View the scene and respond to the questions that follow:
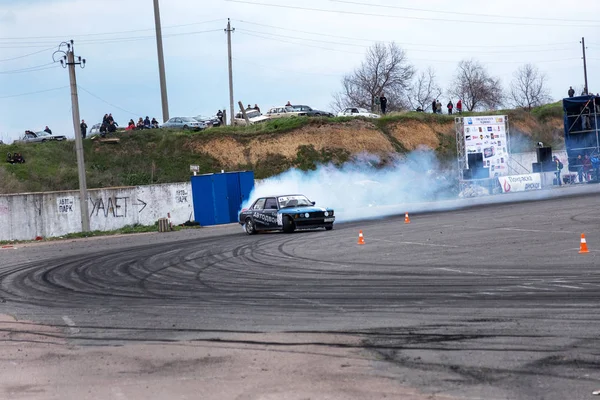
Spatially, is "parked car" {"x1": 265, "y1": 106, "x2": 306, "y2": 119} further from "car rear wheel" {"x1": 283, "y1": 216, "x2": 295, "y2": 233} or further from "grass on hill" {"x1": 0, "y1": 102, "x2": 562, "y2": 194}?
"car rear wheel" {"x1": 283, "y1": 216, "x2": 295, "y2": 233}

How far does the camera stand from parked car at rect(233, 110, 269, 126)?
67650mm

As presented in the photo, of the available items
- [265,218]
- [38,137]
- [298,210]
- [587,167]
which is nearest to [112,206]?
[265,218]

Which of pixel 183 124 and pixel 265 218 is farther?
pixel 183 124

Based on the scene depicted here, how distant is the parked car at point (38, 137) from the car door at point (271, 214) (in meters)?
34.9

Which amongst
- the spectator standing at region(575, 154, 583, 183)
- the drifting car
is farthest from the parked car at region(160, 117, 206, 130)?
the drifting car

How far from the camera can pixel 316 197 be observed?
45.6 m

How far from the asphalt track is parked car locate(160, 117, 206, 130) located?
38.4 metres

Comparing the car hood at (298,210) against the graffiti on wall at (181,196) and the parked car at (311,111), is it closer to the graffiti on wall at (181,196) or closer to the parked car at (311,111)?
the graffiti on wall at (181,196)

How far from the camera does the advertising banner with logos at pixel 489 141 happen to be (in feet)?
161

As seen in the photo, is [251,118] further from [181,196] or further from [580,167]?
[580,167]

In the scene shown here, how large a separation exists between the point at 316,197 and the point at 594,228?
2405 cm

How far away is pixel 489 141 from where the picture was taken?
163 feet

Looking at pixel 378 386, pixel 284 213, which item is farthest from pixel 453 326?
pixel 284 213

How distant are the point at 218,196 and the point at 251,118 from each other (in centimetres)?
2890
